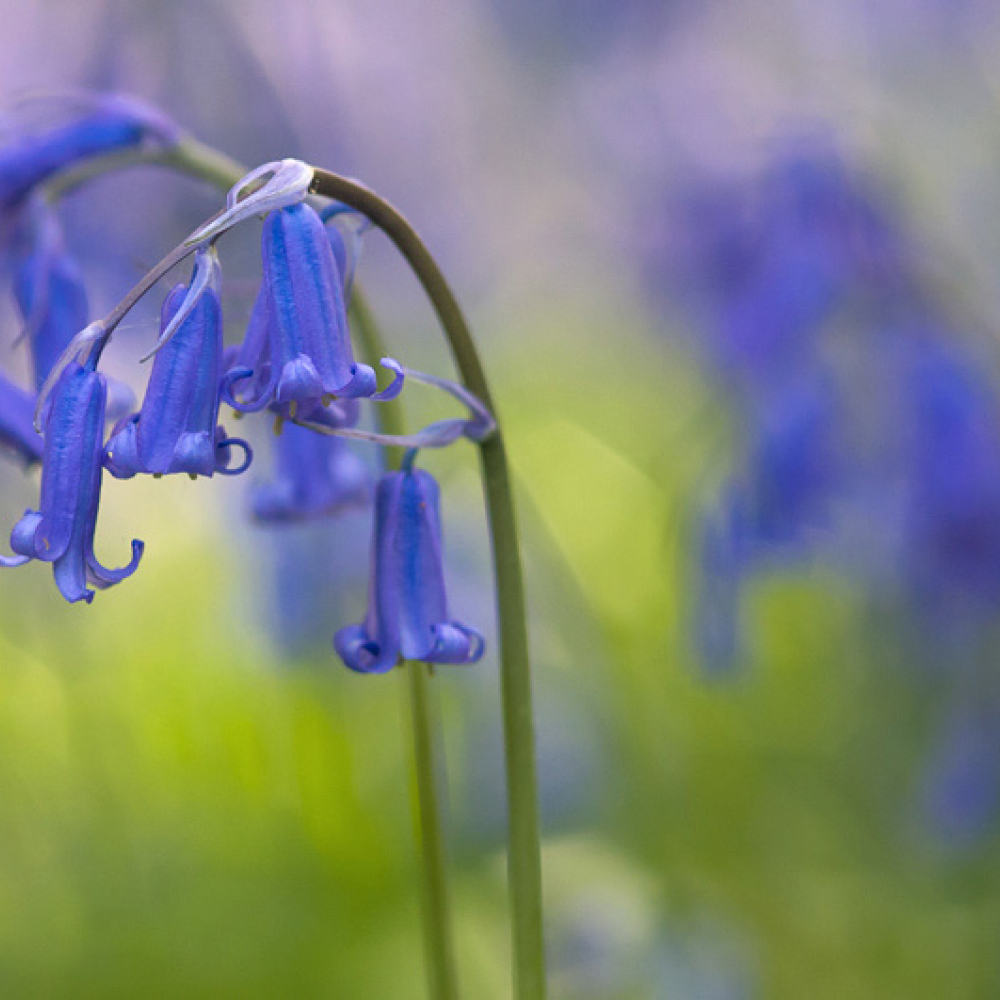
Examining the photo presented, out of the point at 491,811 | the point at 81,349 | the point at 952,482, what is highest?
the point at 81,349

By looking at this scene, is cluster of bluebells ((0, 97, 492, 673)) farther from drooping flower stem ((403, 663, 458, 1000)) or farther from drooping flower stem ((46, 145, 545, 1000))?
drooping flower stem ((403, 663, 458, 1000))

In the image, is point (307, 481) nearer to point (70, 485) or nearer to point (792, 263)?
point (70, 485)

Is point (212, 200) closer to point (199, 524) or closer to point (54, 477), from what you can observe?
point (199, 524)

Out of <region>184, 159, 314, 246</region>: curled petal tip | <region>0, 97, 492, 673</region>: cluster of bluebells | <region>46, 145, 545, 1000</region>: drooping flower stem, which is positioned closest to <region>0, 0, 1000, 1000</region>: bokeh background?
<region>46, 145, 545, 1000</region>: drooping flower stem

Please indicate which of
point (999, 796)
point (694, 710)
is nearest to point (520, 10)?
point (694, 710)

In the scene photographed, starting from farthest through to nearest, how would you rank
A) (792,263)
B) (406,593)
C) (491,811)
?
(491,811) < (792,263) < (406,593)

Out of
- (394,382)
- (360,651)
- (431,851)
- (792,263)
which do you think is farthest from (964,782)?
(394,382)

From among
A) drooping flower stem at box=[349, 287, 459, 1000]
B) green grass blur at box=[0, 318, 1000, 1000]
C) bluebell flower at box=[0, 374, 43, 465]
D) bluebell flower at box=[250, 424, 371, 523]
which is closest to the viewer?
bluebell flower at box=[0, 374, 43, 465]
